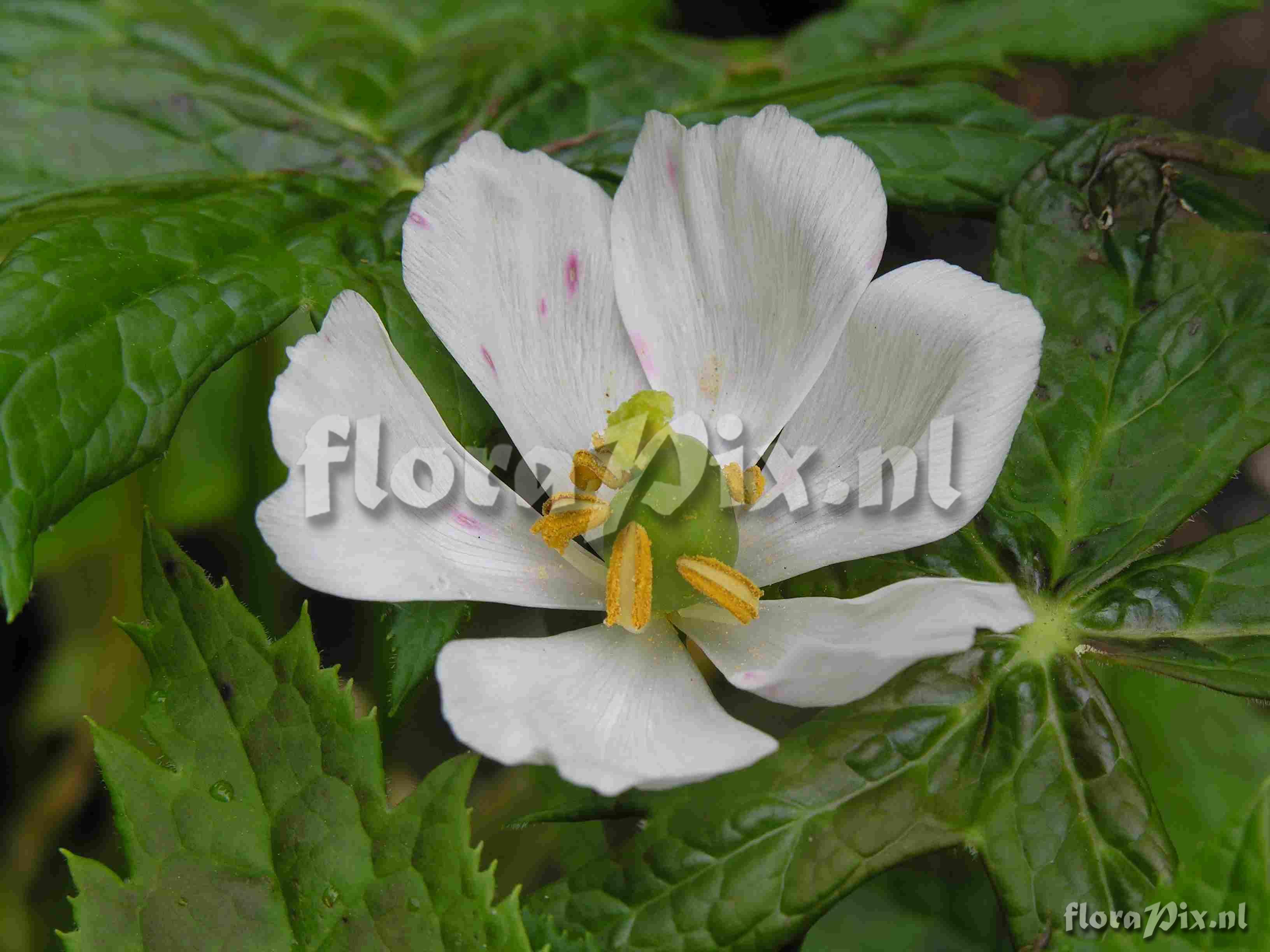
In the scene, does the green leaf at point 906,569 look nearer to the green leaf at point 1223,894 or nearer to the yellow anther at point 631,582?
the yellow anther at point 631,582

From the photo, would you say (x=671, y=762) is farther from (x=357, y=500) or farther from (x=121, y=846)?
(x=121, y=846)

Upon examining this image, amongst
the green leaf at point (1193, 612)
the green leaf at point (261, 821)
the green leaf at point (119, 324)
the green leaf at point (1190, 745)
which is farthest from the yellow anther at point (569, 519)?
the green leaf at point (1190, 745)

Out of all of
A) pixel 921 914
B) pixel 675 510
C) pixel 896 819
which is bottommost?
pixel 921 914

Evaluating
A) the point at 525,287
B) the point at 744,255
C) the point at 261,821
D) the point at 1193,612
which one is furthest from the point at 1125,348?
the point at 261,821

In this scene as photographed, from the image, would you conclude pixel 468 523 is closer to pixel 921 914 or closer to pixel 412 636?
pixel 412 636

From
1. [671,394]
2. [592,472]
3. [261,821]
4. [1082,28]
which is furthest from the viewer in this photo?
[1082,28]

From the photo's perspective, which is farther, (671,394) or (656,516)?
(671,394)
